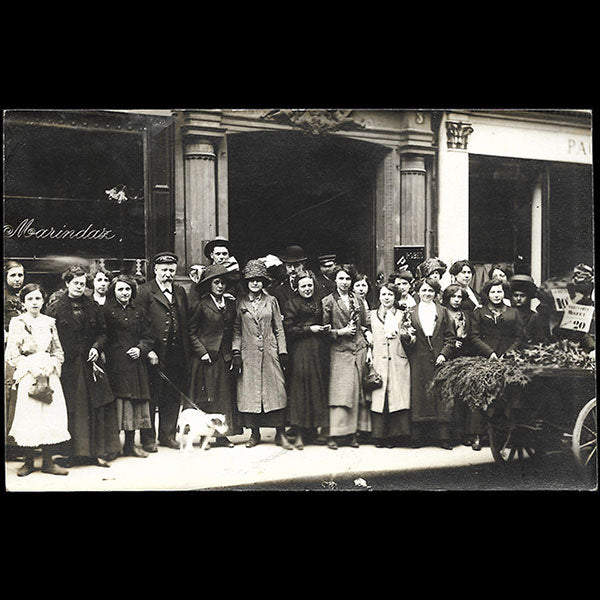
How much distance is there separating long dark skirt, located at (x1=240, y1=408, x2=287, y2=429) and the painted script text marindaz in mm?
1466

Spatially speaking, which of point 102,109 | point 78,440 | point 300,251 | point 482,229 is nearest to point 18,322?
point 78,440

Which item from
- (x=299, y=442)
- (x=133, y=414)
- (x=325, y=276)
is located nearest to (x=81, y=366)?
(x=133, y=414)

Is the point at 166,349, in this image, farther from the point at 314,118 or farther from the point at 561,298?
the point at 561,298

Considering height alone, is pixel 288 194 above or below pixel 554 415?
above

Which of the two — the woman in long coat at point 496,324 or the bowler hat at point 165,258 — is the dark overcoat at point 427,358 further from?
the bowler hat at point 165,258

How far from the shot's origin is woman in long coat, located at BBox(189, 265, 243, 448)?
20.6 ft

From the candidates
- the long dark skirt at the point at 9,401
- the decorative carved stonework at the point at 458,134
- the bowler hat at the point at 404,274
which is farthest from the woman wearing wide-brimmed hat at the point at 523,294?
the long dark skirt at the point at 9,401

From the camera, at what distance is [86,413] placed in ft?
20.4

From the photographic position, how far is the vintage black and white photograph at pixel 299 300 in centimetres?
620

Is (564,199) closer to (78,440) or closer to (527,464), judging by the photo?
(527,464)

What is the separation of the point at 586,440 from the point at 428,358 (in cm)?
117

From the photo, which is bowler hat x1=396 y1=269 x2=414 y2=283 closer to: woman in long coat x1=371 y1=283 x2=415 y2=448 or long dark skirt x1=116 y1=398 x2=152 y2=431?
woman in long coat x1=371 y1=283 x2=415 y2=448

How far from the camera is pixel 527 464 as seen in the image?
6383 millimetres

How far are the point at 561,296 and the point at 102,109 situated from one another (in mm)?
3238
